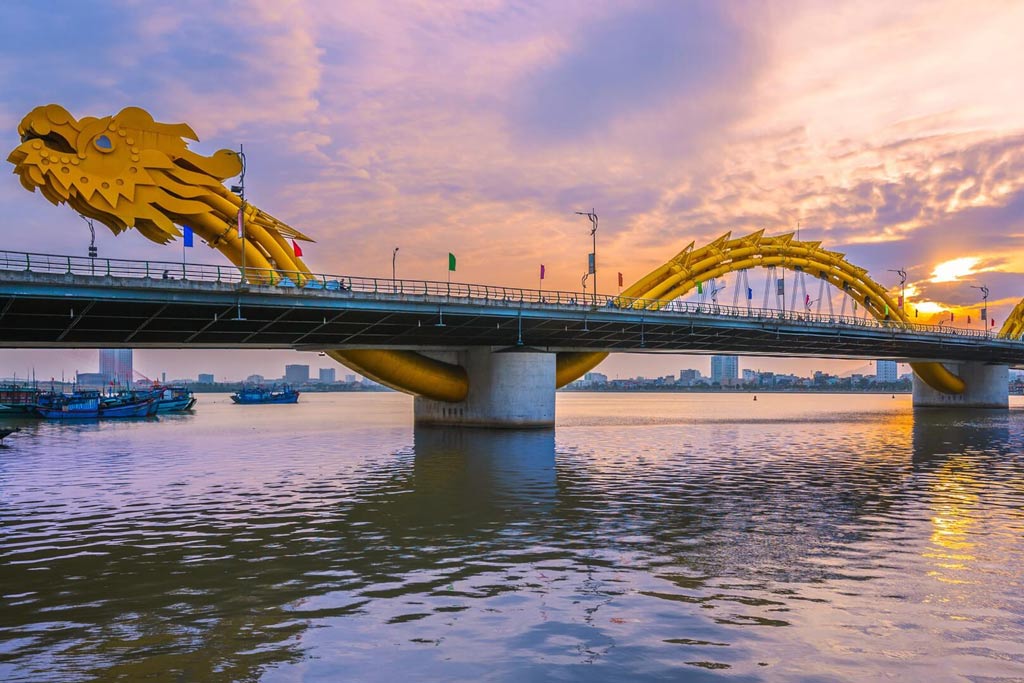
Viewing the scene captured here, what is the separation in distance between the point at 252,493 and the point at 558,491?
488 inches

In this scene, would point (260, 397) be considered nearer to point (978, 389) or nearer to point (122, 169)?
point (122, 169)

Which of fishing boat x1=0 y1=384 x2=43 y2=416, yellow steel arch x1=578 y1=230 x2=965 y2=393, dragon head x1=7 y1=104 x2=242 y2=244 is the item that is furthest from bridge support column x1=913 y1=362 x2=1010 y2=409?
fishing boat x1=0 y1=384 x2=43 y2=416

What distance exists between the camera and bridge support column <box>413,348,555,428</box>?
69500mm

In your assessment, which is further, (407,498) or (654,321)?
(654,321)

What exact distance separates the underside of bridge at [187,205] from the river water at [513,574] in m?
24.1

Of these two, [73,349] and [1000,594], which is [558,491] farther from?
[73,349]

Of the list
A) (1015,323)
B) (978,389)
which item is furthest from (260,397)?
(1015,323)

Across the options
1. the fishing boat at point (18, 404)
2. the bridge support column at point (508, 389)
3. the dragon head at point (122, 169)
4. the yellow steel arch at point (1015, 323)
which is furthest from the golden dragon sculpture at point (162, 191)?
the yellow steel arch at point (1015, 323)

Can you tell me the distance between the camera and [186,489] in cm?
3481

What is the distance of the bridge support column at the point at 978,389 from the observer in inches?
5172

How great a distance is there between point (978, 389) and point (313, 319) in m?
117

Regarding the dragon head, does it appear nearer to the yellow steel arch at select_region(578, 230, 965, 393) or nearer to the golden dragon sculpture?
the golden dragon sculpture

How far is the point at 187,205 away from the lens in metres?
63.5

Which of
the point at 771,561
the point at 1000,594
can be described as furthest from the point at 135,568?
the point at 1000,594
